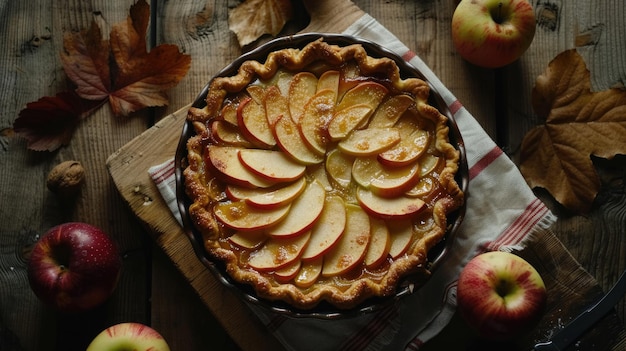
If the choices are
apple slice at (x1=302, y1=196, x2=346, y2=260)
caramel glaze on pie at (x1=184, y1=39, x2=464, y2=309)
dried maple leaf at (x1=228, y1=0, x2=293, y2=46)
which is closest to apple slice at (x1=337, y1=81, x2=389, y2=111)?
caramel glaze on pie at (x1=184, y1=39, x2=464, y2=309)

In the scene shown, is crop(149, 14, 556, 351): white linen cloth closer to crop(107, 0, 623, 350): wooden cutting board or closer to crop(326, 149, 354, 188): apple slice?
crop(107, 0, 623, 350): wooden cutting board

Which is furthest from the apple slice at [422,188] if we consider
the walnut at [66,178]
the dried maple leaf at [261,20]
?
the walnut at [66,178]

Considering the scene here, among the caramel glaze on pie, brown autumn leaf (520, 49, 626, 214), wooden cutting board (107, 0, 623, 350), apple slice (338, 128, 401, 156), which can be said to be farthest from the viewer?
brown autumn leaf (520, 49, 626, 214)

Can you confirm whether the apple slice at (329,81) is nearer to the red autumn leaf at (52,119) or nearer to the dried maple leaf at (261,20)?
the dried maple leaf at (261,20)

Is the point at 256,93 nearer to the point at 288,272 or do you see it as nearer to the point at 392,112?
the point at 392,112

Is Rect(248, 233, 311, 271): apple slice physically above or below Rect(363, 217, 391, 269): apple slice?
below

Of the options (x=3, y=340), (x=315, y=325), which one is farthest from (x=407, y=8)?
(x=3, y=340)

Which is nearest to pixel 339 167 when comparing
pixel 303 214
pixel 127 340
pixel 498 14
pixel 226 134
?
pixel 303 214
